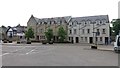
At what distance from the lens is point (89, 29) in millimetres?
81188

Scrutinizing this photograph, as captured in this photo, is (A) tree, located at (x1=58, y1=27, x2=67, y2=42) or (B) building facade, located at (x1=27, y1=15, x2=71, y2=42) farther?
(B) building facade, located at (x1=27, y1=15, x2=71, y2=42)

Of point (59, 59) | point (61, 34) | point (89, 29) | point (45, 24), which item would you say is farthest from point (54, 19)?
point (59, 59)

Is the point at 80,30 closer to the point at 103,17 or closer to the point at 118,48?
the point at 103,17

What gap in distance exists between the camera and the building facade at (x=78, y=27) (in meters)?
77.9

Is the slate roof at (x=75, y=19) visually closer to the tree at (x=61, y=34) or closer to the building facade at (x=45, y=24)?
the building facade at (x=45, y=24)

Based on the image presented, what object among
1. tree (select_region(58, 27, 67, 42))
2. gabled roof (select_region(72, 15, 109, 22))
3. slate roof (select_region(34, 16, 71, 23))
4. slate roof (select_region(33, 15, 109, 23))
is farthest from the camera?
slate roof (select_region(34, 16, 71, 23))

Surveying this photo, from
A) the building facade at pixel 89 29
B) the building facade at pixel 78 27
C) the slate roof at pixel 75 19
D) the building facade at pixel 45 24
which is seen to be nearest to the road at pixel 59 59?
the building facade at pixel 78 27

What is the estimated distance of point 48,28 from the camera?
88.8 metres

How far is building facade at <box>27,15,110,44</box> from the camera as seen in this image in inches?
3068

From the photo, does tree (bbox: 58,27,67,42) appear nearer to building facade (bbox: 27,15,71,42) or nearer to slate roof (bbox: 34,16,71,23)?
building facade (bbox: 27,15,71,42)

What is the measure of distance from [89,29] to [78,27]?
175 inches

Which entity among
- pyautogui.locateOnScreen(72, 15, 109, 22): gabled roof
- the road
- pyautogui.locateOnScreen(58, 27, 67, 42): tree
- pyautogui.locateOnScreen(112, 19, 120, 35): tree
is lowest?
the road

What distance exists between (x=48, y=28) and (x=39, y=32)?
560 centimetres

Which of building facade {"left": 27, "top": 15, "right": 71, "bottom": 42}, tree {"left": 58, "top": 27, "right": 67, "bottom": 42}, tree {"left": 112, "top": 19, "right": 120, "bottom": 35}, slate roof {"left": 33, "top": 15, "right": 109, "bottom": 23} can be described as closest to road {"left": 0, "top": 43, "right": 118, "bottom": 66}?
tree {"left": 58, "top": 27, "right": 67, "bottom": 42}
